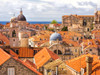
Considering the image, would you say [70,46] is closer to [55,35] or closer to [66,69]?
[55,35]

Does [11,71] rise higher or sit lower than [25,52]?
higher

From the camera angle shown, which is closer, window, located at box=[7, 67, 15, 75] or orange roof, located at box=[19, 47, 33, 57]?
window, located at box=[7, 67, 15, 75]

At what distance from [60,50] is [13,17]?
36221 mm

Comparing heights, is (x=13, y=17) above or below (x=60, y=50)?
above

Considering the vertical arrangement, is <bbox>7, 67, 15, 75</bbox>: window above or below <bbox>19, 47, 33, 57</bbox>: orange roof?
above

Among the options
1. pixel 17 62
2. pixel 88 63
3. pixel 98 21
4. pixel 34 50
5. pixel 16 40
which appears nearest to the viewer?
pixel 88 63

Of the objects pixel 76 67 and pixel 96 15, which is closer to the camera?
pixel 76 67

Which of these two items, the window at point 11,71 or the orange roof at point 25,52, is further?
the orange roof at point 25,52

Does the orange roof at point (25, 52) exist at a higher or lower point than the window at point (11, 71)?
lower

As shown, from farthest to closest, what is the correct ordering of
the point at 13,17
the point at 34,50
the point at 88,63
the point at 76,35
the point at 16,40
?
the point at 76,35, the point at 13,17, the point at 16,40, the point at 34,50, the point at 88,63

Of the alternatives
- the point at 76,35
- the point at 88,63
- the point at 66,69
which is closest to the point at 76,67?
the point at 66,69

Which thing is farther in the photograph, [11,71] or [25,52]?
[25,52]

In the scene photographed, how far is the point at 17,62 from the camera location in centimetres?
2305

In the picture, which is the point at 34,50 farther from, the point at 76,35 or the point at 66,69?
the point at 76,35
